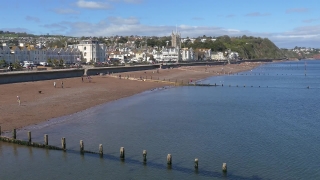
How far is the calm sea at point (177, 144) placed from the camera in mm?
17609

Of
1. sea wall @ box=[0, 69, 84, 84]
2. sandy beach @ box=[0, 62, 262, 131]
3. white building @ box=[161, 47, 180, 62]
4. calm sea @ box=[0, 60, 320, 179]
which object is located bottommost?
calm sea @ box=[0, 60, 320, 179]

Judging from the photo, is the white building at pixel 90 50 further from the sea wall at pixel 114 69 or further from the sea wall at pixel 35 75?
A: the sea wall at pixel 35 75

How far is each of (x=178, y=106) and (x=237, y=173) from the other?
2262 centimetres

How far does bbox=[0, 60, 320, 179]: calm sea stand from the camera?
17609mm

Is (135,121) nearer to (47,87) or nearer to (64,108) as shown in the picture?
(64,108)

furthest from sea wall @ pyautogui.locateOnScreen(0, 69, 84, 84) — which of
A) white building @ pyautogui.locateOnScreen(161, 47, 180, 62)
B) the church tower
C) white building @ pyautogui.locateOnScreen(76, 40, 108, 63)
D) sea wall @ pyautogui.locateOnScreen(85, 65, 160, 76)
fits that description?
the church tower

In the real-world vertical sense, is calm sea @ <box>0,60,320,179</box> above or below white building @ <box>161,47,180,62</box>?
below

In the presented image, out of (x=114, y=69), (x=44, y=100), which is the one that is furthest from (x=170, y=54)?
(x=44, y=100)

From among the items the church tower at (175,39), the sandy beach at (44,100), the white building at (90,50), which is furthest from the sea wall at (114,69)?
the church tower at (175,39)

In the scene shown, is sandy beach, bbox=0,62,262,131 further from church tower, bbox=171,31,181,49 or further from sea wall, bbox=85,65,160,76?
church tower, bbox=171,31,181,49

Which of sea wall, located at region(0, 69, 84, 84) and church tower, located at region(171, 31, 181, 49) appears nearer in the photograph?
sea wall, located at region(0, 69, 84, 84)

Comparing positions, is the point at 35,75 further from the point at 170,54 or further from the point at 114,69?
the point at 170,54

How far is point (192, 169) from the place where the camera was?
58.5 ft

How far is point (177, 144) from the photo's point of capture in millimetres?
22484
